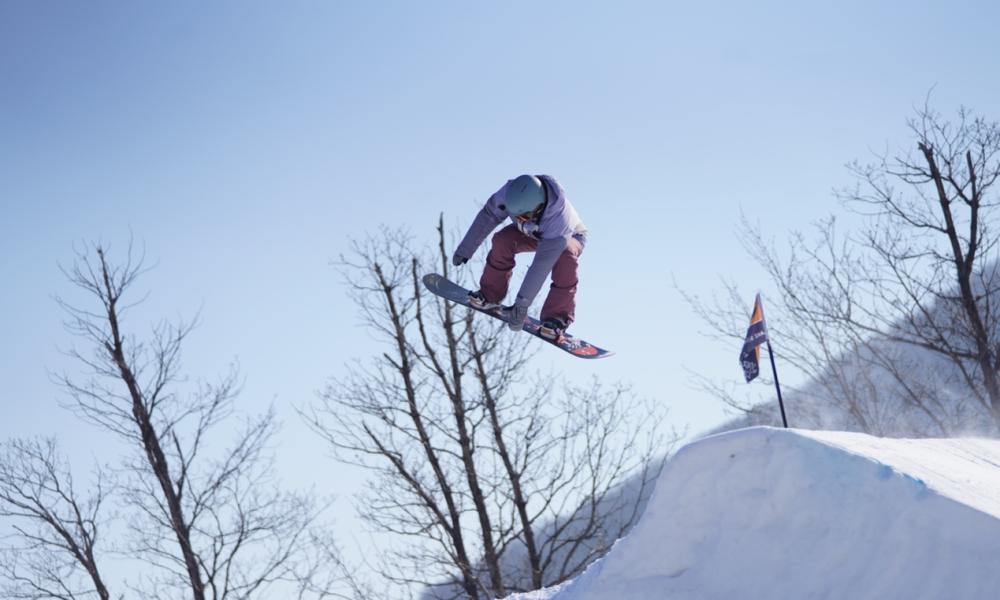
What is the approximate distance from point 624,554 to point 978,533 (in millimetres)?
1801

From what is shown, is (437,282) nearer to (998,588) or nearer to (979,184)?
(998,588)

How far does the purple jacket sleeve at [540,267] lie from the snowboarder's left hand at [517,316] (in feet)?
0.21

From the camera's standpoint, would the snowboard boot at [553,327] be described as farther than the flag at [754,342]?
Yes

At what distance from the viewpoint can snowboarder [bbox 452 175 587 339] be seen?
6.77 metres

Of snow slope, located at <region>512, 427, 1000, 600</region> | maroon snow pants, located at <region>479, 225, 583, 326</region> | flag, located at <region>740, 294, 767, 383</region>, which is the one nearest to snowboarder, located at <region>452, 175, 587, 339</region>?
maroon snow pants, located at <region>479, 225, 583, 326</region>

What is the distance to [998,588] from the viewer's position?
3.75 metres

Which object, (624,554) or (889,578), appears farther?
(624,554)

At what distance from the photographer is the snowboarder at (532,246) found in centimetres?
677

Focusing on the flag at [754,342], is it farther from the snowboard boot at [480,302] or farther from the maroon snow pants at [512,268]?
the snowboard boot at [480,302]

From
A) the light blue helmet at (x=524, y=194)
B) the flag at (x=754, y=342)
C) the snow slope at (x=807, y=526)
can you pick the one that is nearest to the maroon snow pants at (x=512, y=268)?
the light blue helmet at (x=524, y=194)

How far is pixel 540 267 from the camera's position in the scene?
23.3 ft

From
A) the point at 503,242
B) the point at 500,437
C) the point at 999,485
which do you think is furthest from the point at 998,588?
the point at 500,437

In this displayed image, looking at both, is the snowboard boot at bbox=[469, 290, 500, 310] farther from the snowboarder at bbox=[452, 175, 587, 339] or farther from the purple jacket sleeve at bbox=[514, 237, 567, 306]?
the purple jacket sleeve at bbox=[514, 237, 567, 306]

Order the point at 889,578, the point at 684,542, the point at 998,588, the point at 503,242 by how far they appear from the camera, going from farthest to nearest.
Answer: the point at 503,242
the point at 684,542
the point at 889,578
the point at 998,588
